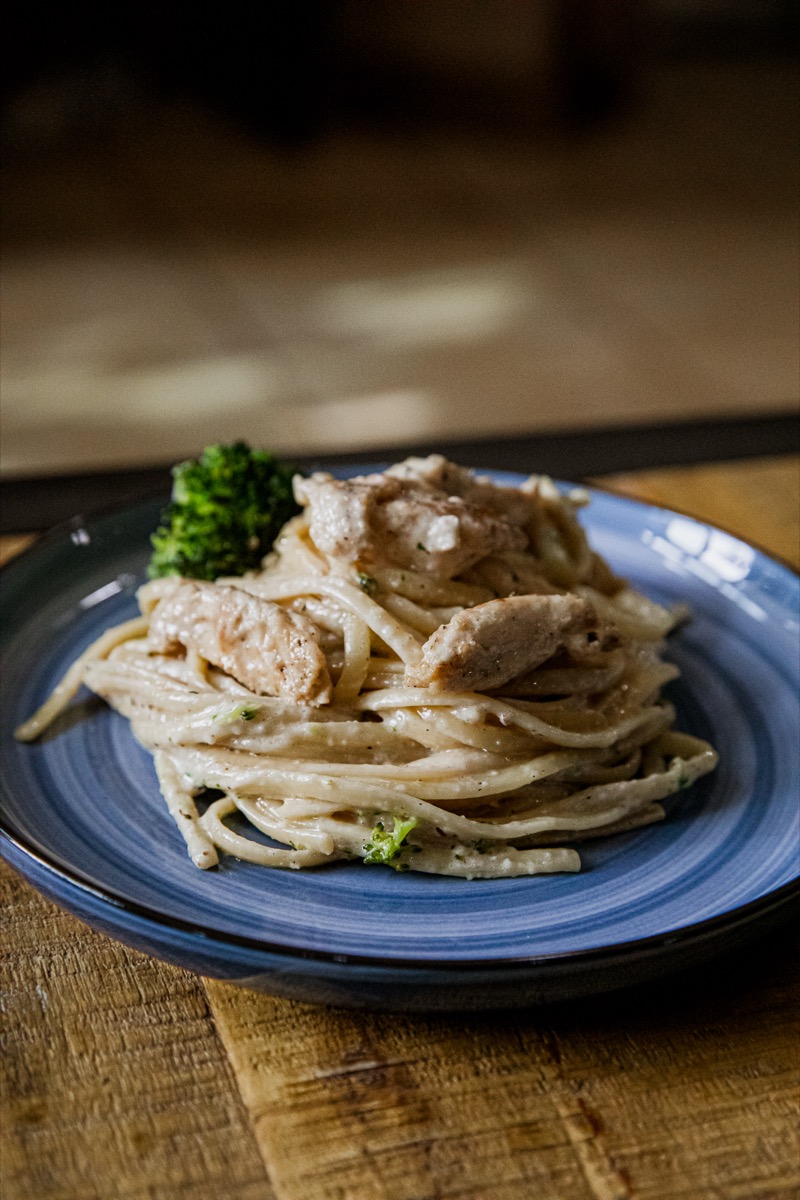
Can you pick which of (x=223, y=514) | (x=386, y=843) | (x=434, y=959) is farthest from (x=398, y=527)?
(x=434, y=959)

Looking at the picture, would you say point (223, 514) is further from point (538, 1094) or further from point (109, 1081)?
point (538, 1094)

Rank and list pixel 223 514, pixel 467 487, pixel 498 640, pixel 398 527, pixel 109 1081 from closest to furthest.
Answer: pixel 109 1081
pixel 498 640
pixel 398 527
pixel 467 487
pixel 223 514

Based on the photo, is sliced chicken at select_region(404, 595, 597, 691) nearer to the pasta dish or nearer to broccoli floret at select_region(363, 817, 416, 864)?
the pasta dish

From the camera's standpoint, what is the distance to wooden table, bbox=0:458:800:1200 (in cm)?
233

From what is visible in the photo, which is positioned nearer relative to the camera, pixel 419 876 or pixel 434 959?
pixel 434 959

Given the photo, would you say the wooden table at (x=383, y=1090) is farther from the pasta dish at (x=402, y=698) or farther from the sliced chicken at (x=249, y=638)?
the sliced chicken at (x=249, y=638)

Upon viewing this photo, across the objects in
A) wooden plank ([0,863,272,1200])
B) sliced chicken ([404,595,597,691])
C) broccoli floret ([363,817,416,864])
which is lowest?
wooden plank ([0,863,272,1200])

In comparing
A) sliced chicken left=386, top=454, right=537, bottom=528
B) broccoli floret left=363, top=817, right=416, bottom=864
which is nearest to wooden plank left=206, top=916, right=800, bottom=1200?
broccoli floret left=363, top=817, right=416, bottom=864

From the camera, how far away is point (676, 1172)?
236cm

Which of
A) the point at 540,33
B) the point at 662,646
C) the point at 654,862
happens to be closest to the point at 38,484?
the point at 662,646

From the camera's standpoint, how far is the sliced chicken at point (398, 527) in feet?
11.2

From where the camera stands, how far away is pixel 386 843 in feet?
9.91

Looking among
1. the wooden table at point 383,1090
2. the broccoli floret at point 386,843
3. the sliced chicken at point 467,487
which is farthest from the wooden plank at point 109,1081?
the sliced chicken at point 467,487

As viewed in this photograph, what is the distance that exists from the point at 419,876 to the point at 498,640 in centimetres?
61
